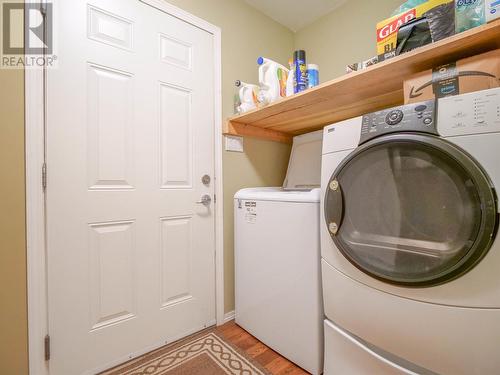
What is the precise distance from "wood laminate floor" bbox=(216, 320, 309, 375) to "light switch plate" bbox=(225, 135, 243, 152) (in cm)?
120

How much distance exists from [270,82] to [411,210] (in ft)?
3.51

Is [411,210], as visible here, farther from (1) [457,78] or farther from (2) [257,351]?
(2) [257,351]

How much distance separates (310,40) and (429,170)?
1.75 metres

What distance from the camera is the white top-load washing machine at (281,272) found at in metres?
1.11

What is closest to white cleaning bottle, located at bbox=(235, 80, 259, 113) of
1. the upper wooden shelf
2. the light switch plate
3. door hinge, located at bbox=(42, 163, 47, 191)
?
the upper wooden shelf

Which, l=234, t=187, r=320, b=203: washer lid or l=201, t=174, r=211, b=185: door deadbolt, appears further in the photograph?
l=201, t=174, r=211, b=185: door deadbolt

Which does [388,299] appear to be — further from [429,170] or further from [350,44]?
[350,44]

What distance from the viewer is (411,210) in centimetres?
75

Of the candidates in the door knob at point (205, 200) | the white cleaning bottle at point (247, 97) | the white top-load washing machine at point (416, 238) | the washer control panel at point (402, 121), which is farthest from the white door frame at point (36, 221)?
the washer control panel at point (402, 121)

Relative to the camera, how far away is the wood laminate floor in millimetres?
1188

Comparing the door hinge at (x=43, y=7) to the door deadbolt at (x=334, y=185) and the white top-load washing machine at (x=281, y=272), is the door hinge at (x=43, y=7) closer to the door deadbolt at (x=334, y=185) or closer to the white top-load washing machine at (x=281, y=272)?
the white top-load washing machine at (x=281, y=272)

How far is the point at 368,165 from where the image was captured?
0.86 meters

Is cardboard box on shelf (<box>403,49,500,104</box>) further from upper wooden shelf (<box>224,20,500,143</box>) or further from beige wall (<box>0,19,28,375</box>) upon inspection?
beige wall (<box>0,19,28,375</box>)
